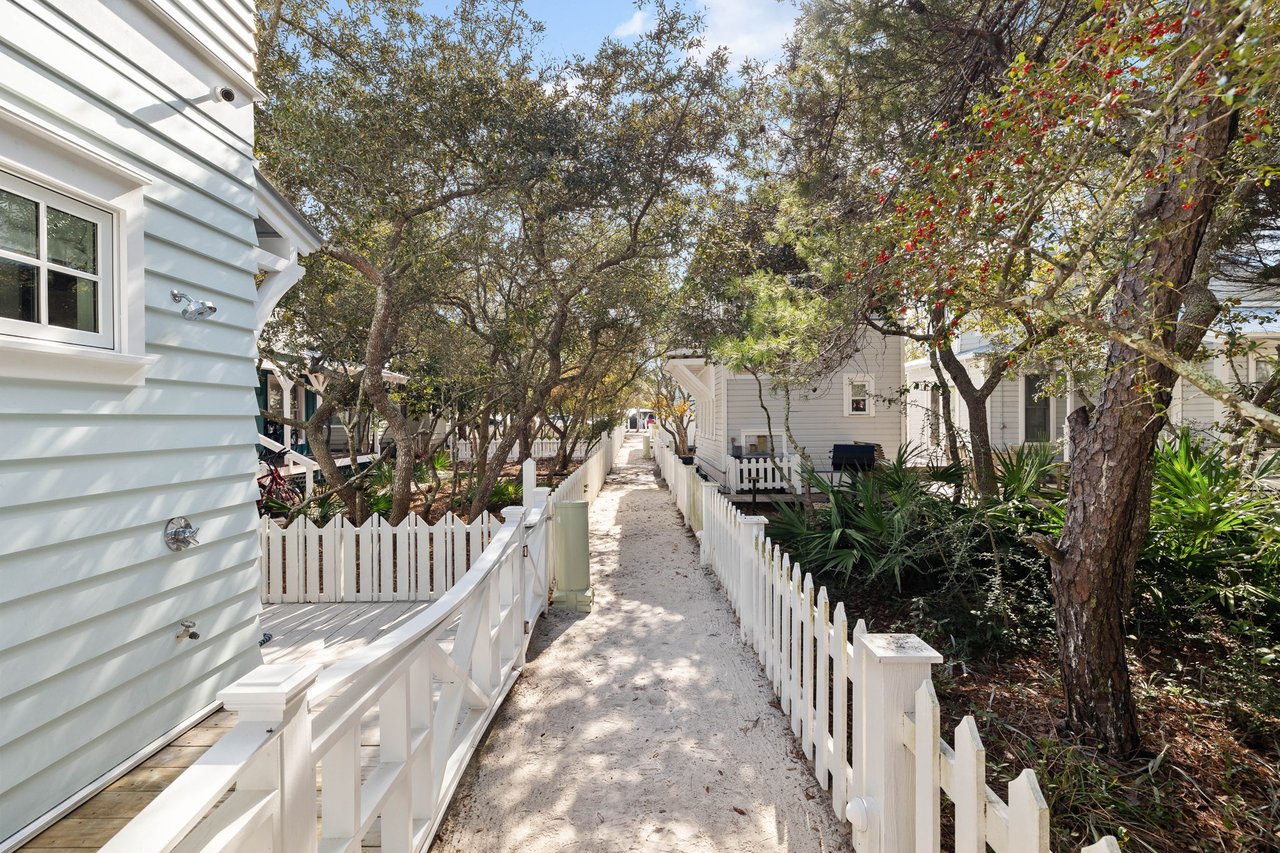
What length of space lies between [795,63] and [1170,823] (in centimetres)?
819

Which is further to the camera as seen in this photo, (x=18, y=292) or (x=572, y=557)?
(x=572, y=557)

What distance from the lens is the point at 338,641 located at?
210 inches

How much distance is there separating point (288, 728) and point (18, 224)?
256 cm

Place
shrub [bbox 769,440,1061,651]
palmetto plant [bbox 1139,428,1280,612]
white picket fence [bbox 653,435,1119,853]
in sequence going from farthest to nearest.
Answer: shrub [bbox 769,440,1061,651] → palmetto plant [bbox 1139,428,1280,612] → white picket fence [bbox 653,435,1119,853]

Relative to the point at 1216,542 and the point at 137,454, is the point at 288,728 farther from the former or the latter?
the point at 1216,542

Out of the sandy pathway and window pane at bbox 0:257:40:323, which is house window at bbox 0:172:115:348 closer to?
window pane at bbox 0:257:40:323

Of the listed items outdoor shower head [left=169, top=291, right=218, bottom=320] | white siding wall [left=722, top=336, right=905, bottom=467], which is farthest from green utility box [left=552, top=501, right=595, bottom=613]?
white siding wall [left=722, top=336, right=905, bottom=467]

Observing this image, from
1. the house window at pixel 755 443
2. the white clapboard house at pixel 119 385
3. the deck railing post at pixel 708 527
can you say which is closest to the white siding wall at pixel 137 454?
the white clapboard house at pixel 119 385

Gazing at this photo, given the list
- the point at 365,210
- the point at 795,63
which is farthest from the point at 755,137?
the point at 365,210

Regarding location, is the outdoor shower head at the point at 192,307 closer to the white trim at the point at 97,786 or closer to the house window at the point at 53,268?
the house window at the point at 53,268

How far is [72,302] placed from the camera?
2889 millimetres

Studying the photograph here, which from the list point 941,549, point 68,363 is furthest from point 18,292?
point 941,549

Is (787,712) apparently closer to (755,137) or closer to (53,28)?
(53,28)

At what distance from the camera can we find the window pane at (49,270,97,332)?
280 cm
